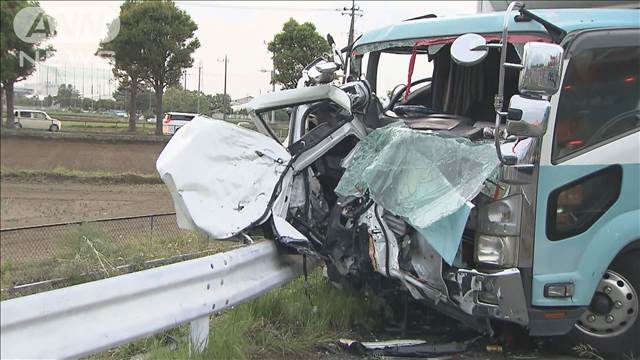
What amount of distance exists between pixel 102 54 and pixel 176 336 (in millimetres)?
33877

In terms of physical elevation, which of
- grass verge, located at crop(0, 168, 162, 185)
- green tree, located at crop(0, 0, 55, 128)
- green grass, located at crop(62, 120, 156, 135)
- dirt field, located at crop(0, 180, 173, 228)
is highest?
green tree, located at crop(0, 0, 55, 128)

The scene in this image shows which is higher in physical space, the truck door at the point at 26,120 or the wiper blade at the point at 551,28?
the wiper blade at the point at 551,28

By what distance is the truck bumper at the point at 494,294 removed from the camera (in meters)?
4.07

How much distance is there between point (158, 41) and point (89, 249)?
27709 mm

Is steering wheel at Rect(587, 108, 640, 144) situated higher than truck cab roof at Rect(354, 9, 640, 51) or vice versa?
truck cab roof at Rect(354, 9, 640, 51)

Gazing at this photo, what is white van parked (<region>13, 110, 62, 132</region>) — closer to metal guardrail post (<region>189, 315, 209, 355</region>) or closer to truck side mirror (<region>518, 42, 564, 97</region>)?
metal guardrail post (<region>189, 315, 209, 355</region>)

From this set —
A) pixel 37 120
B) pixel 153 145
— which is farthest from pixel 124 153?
pixel 37 120

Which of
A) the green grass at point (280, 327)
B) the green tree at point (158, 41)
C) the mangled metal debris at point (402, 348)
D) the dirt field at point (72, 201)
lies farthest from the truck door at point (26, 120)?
the mangled metal debris at point (402, 348)

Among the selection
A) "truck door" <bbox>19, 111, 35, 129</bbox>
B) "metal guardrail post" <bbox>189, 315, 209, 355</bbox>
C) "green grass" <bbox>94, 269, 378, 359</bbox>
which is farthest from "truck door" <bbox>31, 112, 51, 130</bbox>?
"metal guardrail post" <bbox>189, 315, 209, 355</bbox>

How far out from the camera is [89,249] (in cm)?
861

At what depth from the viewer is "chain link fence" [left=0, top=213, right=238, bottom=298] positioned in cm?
795

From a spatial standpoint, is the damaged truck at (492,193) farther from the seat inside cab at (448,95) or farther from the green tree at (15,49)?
the green tree at (15,49)

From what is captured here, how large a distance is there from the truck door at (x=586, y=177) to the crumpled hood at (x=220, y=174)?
1936mm

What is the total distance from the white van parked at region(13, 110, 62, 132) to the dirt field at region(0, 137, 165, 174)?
10327 millimetres
